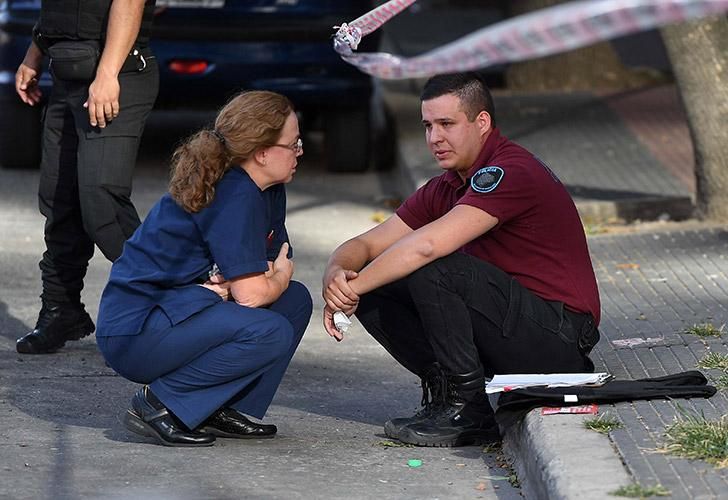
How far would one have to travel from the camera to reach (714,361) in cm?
480

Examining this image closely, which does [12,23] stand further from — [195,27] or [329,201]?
[329,201]

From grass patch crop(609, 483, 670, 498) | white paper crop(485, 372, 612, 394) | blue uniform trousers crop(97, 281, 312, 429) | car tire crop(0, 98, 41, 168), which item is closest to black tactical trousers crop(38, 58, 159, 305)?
blue uniform trousers crop(97, 281, 312, 429)

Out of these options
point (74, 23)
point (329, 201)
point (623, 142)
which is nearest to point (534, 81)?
point (623, 142)

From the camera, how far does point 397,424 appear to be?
15.3ft

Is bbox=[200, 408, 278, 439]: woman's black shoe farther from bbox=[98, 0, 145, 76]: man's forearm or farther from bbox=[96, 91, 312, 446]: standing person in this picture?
bbox=[98, 0, 145, 76]: man's forearm

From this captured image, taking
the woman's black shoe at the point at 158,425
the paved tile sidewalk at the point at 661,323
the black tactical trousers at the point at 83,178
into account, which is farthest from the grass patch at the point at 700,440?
the black tactical trousers at the point at 83,178

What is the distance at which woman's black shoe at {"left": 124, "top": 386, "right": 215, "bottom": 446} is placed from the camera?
451 centimetres

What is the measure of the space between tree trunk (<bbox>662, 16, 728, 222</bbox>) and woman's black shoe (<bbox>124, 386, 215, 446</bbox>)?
406 centimetres

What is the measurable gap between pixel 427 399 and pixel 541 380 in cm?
42

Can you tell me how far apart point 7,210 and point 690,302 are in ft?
13.3

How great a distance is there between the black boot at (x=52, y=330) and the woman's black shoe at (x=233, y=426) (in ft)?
3.93

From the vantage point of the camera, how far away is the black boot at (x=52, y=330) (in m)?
5.64

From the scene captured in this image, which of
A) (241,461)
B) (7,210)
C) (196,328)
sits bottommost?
(7,210)

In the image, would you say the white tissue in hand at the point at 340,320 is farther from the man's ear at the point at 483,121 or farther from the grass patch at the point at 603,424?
the grass patch at the point at 603,424
